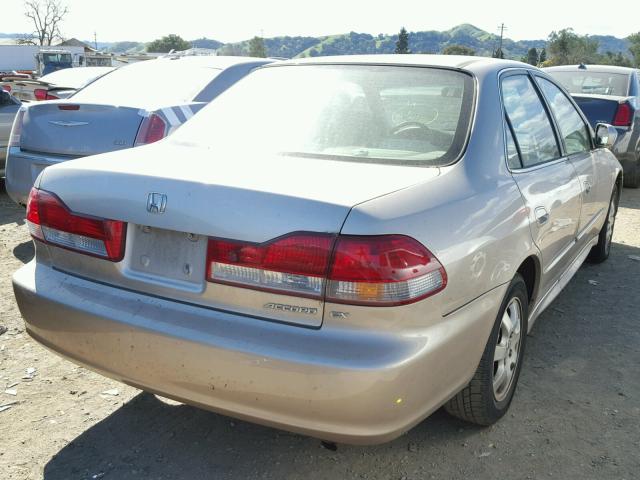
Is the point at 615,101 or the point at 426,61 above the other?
the point at 426,61

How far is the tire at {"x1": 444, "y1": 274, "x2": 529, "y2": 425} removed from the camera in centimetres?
281

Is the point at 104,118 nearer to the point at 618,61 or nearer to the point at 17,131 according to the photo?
the point at 17,131

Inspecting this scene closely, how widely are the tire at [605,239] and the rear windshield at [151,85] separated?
3636mm

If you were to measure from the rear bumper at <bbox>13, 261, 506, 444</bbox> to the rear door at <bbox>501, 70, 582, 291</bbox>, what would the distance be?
0.77 metres

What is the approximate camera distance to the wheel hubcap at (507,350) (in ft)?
9.90

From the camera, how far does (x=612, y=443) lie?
296 centimetres

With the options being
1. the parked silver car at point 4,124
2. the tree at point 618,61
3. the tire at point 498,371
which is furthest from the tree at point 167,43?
the tire at point 498,371

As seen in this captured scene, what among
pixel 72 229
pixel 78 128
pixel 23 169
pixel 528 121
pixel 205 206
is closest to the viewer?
pixel 205 206

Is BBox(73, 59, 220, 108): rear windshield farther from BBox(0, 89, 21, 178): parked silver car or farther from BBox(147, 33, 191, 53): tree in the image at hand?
BBox(147, 33, 191, 53): tree

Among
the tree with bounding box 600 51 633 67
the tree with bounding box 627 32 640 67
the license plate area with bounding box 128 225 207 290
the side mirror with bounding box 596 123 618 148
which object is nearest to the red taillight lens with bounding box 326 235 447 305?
the license plate area with bounding box 128 225 207 290

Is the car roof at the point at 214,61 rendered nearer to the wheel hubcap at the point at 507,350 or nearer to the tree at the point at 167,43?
the wheel hubcap at the point at 507,350

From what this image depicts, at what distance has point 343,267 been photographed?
2.13 m

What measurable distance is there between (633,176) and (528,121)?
6.82m

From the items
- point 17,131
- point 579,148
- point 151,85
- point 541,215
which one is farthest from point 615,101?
point 17,131
